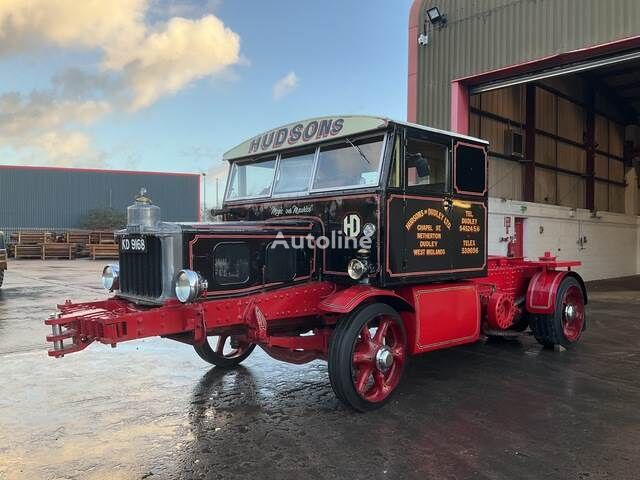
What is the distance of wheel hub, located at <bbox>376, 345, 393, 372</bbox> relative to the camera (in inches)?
189

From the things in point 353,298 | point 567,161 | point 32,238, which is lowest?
point 353,298

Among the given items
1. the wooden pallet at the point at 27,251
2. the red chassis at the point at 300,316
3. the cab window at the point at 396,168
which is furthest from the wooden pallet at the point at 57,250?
the cab window at the point at 396,168

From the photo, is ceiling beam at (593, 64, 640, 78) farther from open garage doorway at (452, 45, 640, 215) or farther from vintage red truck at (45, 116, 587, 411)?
vintage red truck at (45, 116, 587, 411)

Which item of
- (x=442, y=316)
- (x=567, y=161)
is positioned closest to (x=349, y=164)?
(x=442, y=316)

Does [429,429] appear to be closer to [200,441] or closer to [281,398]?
[281,398]

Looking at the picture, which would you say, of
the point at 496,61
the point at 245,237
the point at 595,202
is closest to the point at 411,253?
the point at 245,237

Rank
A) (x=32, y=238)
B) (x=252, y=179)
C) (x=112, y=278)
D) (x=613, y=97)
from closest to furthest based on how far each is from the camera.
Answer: (x=112, y=278) → (x=252, y=179) → (x=613, y=97) → (x=32, y=238)

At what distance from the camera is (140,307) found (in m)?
4.50

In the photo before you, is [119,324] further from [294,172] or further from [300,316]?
[294,172]

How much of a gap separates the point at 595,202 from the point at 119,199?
1152 inches

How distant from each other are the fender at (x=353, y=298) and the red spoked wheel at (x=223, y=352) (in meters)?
1.51

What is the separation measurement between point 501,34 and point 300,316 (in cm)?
1024

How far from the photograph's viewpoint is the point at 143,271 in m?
4.48

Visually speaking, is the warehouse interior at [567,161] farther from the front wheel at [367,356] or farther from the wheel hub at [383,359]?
the wheel hub at [383,359]
